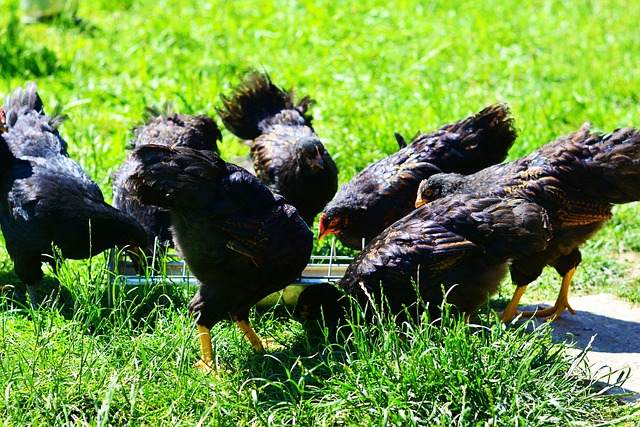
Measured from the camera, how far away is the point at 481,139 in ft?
18.9

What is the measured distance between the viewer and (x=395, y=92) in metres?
8.36

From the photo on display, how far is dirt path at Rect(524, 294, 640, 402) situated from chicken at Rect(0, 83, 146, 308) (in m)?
2.77

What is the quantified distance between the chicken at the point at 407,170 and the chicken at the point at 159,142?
108 centimetres

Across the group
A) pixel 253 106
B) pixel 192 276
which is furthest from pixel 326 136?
pixel 192 276

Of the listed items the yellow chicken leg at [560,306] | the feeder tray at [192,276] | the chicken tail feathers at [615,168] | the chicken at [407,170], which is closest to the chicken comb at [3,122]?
the feeder tray at [192,276]

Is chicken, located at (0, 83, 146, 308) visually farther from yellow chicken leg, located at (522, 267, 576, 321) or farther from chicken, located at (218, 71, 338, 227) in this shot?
yellow chicken leg, located at (522, 267, 576, 321)

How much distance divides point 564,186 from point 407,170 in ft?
3.51

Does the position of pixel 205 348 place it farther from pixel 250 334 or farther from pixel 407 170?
pixel 407 170

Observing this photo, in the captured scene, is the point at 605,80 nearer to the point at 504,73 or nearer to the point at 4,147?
the point at 504,73

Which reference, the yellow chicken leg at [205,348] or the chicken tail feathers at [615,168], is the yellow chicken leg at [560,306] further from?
the yellow chicken leg at [205,348]

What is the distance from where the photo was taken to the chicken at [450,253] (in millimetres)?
4516

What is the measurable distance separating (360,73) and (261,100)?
2362 mm

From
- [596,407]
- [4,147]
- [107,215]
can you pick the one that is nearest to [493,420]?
[596,407]

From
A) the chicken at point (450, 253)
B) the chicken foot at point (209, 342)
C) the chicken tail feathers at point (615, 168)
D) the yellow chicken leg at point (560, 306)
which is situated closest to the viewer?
the chicken foot at point (209, 342)
